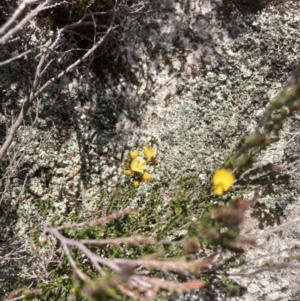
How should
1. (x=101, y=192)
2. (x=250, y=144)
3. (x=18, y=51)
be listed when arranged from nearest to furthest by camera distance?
Result: (x=250, y=144) < (x=18, y=51) < (x=101, y=192)

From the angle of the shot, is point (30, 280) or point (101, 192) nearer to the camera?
point (30, 280)

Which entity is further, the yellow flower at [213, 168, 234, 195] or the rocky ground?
the rocky ground

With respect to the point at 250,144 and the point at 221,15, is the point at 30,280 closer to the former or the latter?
the point at 250,144

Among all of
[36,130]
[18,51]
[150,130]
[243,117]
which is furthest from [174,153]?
[18,51]

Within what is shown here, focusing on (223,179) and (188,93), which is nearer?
(223,179)

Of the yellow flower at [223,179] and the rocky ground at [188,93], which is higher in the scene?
the rocky ground at [188,93]

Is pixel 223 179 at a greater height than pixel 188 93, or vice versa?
pixel 188 93

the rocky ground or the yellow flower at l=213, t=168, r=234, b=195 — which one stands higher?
the rocky ground

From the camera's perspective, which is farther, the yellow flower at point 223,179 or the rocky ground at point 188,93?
the rocky ground at point 188,93
